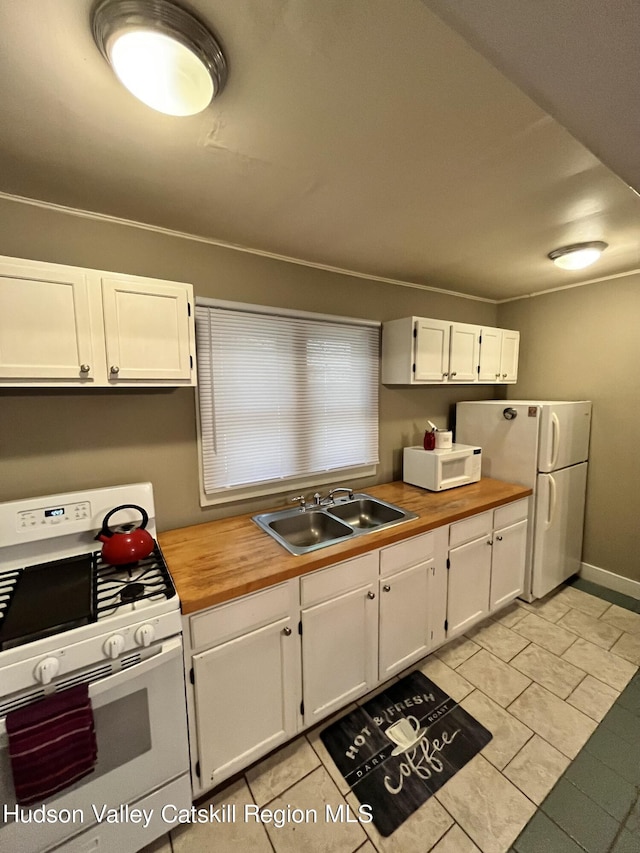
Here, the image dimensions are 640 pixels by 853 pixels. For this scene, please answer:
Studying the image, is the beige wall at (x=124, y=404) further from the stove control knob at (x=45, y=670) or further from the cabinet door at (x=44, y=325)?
the stove control knob at (x=45, y=670)

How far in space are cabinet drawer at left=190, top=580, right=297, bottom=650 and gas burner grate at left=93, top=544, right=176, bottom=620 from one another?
0.57 ft

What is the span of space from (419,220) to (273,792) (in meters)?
2.63

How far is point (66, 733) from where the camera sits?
1.04 meters

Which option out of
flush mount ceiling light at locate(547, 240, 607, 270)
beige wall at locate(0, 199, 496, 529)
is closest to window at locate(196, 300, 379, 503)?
beige wall at locate(0, 199, 496, 529)

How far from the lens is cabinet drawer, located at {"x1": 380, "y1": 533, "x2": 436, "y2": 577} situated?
182 cm

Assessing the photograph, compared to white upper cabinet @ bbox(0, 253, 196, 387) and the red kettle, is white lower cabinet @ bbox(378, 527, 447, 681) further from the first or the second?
white upper cabinet @ bbox(0, 253, 196, 387)

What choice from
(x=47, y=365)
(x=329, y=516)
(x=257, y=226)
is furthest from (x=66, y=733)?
(x=257, y=226)

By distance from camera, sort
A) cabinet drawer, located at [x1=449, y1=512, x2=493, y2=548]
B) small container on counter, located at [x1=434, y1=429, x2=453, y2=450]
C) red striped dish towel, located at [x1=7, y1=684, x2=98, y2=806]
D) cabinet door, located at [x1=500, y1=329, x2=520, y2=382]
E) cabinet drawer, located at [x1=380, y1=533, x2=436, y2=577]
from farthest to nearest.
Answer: cabinet door, located at [x1=500, y1=329, x2=520, y2=382] < small container on counter, located at [x1=434, y1=429, x2=453, y2=450] < cabinet drawer, located at [x1=449, y1=512, x2=493, y2=548] < cabinet drawer, located at [x1=380, y1=533, x2=436, y2=577] < red striped dish towel, located at [x1=7, y1=684, x2=98, y2=806]

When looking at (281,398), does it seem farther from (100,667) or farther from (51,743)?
(51,743)

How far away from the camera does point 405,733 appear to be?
1718 mm

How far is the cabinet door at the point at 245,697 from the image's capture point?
138 cm

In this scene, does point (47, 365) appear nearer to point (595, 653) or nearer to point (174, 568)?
point (174, 568)

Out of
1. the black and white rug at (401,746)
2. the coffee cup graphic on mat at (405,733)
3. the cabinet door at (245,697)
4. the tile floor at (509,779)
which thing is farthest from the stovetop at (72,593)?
the coffee cup graphic on mat at (405,733)

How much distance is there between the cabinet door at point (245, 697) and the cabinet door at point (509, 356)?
266 cm
